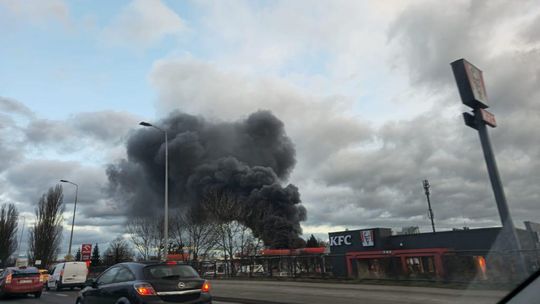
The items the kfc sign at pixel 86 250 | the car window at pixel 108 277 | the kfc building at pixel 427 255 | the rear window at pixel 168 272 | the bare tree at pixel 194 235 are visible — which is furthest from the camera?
the bare tree at pixel 194 235

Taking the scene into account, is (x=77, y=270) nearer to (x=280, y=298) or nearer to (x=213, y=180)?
(x=280, y=298)

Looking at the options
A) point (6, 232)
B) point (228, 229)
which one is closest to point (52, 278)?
point (228, 229)

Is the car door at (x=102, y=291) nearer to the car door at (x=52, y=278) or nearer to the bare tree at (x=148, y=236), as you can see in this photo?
the car door at (x=52, y=278)

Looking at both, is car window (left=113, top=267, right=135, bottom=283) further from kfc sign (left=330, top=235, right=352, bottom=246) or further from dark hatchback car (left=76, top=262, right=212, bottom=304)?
kfc sign (left=330, top=235, right=352, bottom=246)

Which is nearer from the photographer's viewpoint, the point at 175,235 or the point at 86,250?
the point at 86,250

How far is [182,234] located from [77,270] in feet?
82.5

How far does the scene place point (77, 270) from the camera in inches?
933

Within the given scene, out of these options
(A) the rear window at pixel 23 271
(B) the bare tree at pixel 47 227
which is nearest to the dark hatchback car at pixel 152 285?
(A) the rear window at pixel 23 271

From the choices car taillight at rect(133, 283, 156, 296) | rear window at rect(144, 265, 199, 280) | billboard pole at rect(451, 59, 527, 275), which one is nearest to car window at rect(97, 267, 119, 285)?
rear window at rect(144, 265, 199, 280)

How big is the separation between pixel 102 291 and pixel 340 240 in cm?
3863

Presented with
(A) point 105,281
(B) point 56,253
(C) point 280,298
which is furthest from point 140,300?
(B) point 56,253

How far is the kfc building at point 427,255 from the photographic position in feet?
19.2

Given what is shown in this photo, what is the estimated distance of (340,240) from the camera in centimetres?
4516

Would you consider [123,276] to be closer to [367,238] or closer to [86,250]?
[86,250]
